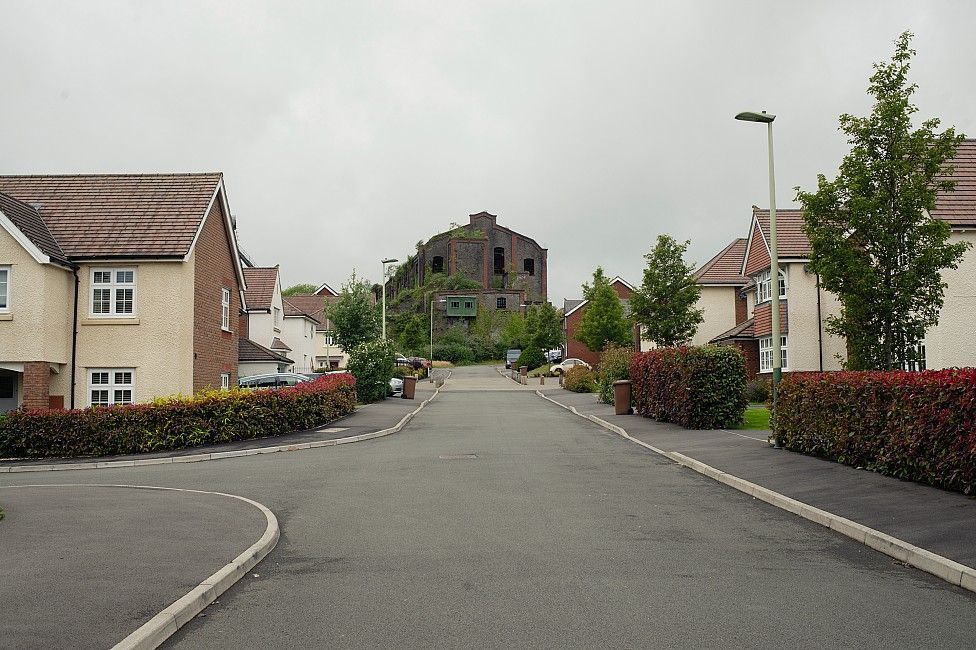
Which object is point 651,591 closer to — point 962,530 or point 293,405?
point 962,530

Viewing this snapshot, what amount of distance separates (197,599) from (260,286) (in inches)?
1866

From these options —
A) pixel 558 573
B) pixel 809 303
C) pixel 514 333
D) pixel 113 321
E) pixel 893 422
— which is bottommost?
pixel 558 573

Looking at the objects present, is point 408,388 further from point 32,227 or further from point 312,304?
point 312,304

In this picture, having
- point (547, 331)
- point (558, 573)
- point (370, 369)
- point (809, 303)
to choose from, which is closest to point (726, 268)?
point (809, 303)

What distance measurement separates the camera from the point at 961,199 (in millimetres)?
24000

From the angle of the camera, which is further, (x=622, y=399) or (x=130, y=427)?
(x=622, y=399)

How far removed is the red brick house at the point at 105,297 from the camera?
24.8 meters

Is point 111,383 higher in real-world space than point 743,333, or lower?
lower

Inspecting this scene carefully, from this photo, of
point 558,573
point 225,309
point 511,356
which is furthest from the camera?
point 511,356

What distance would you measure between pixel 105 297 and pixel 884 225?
72.2ft

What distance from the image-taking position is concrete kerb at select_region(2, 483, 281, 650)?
219 inches

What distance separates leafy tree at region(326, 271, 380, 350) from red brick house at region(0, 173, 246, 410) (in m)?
15.6

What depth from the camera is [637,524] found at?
10062 mm

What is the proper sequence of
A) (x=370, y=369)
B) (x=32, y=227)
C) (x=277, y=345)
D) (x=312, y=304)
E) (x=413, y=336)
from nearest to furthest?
(x=32, y=227) < (x=370, y=369) < (x=277, y=345) < (x=312, y=304) < (x=413, y=336)
